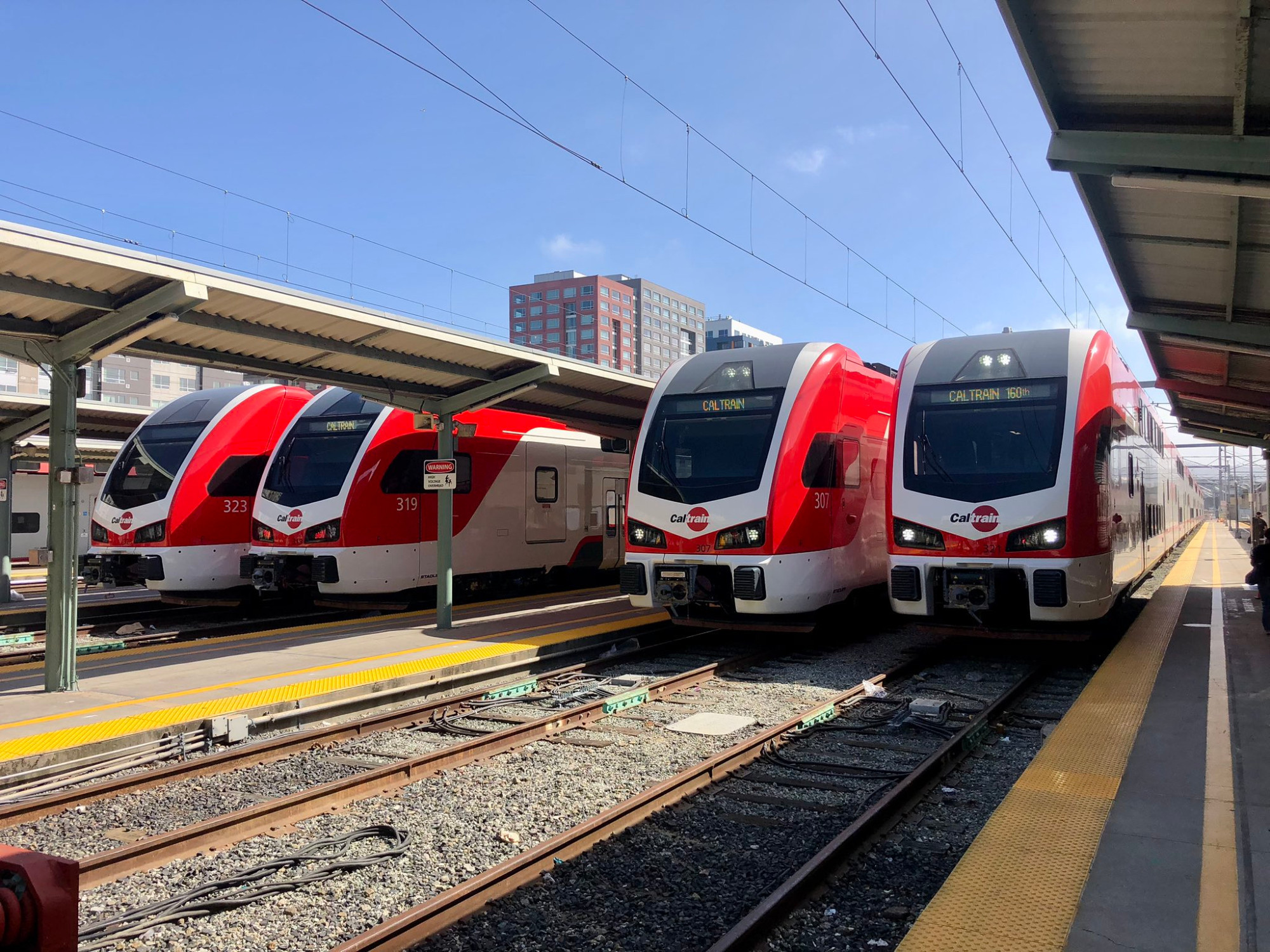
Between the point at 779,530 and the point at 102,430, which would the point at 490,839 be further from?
the point at 102,430

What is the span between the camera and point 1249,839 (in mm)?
4605

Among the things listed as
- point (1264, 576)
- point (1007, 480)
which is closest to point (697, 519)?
point (1007, 480)

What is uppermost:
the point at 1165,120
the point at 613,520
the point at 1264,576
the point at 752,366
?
the point at 1165,120

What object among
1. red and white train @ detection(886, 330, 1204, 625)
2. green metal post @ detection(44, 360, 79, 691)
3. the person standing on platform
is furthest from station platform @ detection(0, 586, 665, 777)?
the person standing on platform

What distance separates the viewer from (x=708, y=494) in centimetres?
1031

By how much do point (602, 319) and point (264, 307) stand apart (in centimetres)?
10873

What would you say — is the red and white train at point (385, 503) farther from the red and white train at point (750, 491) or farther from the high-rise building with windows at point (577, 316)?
the high-rise building with windows at point (577, 316)

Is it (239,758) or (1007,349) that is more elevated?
(1007,349)

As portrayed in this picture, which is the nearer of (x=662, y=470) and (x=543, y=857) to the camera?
(x=543, y=857)

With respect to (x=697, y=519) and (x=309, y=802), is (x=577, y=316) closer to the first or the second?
(x=697, y=519)

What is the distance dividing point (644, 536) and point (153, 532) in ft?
25.7

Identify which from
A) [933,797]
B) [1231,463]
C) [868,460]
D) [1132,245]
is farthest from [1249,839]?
[1231,463]

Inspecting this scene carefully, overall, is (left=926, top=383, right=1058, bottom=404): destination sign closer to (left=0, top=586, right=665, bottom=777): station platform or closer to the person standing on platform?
the person standing on platform

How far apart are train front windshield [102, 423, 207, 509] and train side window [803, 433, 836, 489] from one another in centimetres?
944
